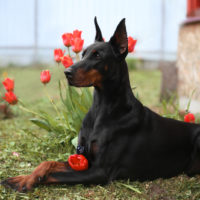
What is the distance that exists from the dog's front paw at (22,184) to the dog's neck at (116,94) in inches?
31.1

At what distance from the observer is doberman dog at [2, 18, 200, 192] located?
2.45 metres

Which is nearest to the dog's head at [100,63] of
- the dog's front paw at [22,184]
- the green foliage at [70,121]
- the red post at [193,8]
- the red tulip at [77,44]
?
the red tulip at [77,44]

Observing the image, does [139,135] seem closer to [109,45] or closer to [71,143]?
[109,45]

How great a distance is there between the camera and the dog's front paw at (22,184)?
8.09 ft

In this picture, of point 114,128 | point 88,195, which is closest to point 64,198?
point 88,195

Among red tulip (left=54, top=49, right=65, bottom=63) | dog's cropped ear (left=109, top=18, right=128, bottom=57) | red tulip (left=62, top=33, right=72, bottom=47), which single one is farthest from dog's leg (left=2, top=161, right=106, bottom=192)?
red tulip (left=62, top=33, right=72, bottom=47)

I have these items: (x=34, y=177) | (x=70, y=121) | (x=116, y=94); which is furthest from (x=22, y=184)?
(x=70, y=121)

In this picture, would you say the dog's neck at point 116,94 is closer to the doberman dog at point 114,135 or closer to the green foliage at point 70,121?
the doberman dog at point 114,135

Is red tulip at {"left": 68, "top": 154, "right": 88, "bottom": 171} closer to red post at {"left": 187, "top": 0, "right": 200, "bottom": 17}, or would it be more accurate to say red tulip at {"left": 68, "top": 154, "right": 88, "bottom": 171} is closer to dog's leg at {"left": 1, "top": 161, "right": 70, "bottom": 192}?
dog's leg at {"left": 1, "top": 161, "right": 70, "bottom": 192}

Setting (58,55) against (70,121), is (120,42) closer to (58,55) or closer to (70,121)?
(58,55)

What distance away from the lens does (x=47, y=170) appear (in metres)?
2.45

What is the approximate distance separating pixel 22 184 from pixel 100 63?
111cm

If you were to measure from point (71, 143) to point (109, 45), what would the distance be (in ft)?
4.64

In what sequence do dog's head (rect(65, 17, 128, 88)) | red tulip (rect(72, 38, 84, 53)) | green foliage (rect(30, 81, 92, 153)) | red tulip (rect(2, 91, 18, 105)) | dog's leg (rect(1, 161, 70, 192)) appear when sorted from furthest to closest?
1. green foliage (rect(30, 81, 92, 153))
2. red tulip (rect(2, 91, 18, 105))
3. red tulip (rect(72, 38, 84, 53))
4. dog's leg (rect(1, 161, 70, 192))
5. dog's head (rect(65, 17, 128, 88))
